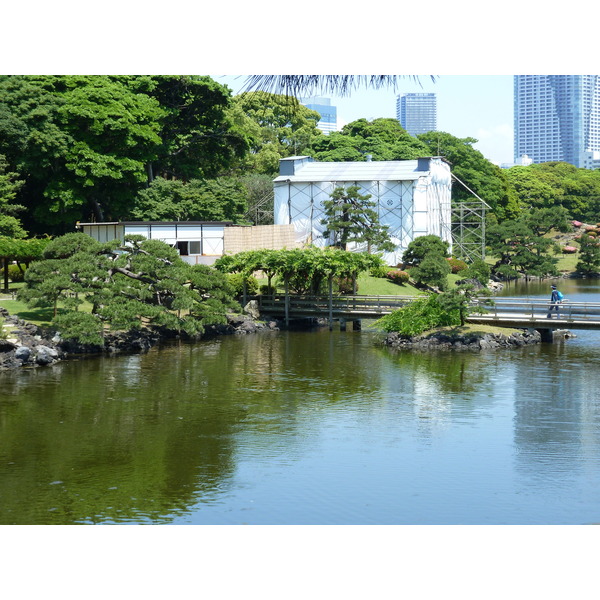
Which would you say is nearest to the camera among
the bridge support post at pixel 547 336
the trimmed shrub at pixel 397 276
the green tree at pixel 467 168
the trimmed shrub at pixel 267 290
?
the bridge support post at pixel 547 336

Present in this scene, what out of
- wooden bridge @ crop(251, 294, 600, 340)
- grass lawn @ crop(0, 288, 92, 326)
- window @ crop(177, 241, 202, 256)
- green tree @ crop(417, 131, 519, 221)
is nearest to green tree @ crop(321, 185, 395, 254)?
window @ crop(177, 241, 202, 256)

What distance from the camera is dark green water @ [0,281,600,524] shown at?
13930 millimetres

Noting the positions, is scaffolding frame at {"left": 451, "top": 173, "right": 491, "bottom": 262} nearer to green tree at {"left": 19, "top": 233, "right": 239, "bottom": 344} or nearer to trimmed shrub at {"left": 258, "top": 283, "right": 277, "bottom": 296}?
trimmed shrub at {"left": 258, "top": 283, "right": 277, "bottom": 296}

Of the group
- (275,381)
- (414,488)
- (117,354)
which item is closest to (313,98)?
(414,488)

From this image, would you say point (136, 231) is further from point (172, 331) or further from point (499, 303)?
point (499, 303)

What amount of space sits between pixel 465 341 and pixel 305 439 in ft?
45.1

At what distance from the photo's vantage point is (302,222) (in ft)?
182

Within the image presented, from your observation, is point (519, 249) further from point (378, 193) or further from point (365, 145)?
point (365, 145)

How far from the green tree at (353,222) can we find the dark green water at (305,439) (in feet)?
71.9

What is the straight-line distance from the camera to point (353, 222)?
51.4 meters

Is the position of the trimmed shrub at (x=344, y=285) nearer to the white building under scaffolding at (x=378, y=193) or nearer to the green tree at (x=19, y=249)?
the white building under scaffolding at (x=378, y=193)

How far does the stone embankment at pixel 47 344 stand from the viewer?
1048 inches

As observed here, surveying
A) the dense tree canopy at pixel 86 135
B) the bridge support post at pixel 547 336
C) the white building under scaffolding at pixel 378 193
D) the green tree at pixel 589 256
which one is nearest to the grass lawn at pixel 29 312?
the dense tree canopy at pixel 86 135

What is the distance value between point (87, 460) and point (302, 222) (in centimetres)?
3981
